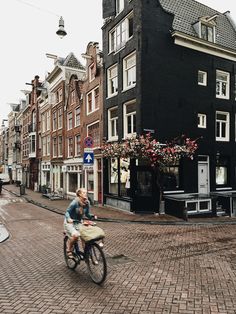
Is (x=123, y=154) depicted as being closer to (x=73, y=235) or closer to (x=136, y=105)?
(x=136, y=105)

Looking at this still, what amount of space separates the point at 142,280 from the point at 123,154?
378 inches

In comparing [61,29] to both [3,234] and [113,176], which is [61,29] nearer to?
[3,234]

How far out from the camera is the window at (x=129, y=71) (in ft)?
57.1

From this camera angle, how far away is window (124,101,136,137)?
57.1 ft

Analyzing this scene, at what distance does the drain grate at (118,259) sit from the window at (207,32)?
1609 centimetres

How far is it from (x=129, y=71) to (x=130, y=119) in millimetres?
3003

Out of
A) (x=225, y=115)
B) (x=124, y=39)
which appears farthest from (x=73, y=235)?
(x=225, y=115)

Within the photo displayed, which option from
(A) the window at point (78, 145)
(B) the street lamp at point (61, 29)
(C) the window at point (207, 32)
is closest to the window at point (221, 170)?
(C) the window at point (207, 32)

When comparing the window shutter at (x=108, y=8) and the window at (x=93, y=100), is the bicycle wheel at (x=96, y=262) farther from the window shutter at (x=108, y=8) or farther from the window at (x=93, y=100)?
the window shutter at (x=108, y=8)

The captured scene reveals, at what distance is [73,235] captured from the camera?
648 cm

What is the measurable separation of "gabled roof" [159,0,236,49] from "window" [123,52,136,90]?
318 cm

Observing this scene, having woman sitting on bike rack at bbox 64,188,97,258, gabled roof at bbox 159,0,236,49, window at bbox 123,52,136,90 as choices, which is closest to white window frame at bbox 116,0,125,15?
gabled roof at bbox 159,0,236,49

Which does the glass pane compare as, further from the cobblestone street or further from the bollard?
the cobblestone street

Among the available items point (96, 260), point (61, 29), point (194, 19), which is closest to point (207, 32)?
point (194, 19)
